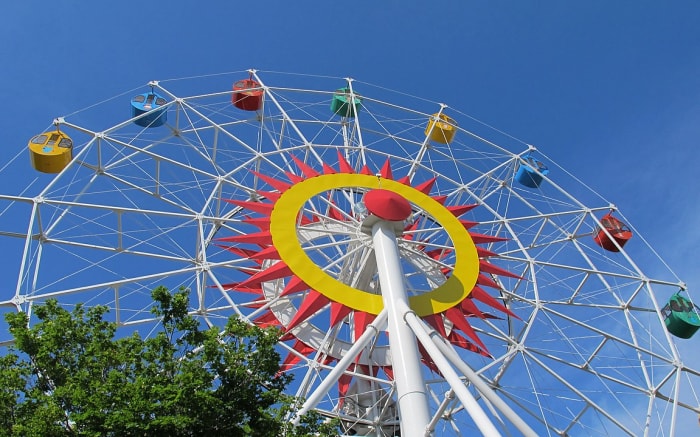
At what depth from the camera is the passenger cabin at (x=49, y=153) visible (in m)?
17.4

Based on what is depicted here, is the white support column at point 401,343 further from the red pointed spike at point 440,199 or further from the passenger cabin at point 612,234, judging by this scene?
the passenger cabin at point 612,234

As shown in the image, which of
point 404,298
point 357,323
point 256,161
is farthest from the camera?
point 256,161

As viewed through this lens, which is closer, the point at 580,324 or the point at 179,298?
the point at 179,298

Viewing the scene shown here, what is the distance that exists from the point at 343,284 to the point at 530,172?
12.2 metres

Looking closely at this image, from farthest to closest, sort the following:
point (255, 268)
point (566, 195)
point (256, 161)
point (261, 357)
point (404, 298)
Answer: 1. point (566, 195)
2. point (256, 161)
3. point (255, 268)
4. point (404, 298)
5. point (261, 357)

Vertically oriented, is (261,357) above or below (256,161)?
below

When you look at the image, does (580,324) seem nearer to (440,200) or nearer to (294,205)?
(440,200)

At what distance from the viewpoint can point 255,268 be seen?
727 inches

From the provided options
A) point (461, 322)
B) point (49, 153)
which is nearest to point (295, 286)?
point (461, 322)

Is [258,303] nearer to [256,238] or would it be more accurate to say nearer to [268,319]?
[268,319]

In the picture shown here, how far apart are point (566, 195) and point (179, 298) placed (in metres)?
16.8

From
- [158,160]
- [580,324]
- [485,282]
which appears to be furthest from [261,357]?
[580,324]

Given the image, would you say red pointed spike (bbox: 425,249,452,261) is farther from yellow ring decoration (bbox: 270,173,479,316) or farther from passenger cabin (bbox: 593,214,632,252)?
passenger cabin (bbox: 593,214,632,252)

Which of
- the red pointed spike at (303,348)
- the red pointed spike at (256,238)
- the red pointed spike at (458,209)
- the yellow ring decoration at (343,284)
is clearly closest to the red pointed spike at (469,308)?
the yellow ring decoration at (343,284)
